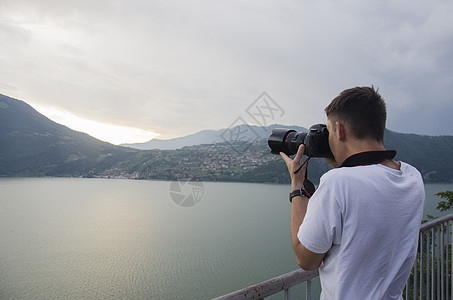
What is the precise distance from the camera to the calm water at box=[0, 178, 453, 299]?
1358cm

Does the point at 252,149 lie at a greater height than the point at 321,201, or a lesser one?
greater

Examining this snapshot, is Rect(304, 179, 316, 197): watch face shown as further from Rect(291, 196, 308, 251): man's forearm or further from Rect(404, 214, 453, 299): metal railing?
Rect(404, 214, 453, 299): metal railing

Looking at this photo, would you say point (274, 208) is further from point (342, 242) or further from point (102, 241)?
point (342, 242)

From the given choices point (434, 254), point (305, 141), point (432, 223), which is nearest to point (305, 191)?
point (305, 141)

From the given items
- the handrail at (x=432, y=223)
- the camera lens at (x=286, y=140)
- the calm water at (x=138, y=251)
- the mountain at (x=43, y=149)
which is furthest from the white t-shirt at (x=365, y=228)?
the mountain at (x=43, y=149)

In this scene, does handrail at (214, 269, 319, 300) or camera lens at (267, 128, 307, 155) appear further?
camera lens at (267, 128, 307, 155)

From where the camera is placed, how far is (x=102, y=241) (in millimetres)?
21062

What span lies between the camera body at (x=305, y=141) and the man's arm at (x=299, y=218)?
0.04m

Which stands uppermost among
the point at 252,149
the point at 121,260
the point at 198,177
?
the point at 252,149

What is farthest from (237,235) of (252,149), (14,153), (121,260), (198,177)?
(14,153)

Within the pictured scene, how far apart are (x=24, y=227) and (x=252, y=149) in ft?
206

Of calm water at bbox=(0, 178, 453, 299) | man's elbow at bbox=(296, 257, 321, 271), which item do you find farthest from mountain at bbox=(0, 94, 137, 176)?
man's elbow at bbox=(296, 257, 321, 271)

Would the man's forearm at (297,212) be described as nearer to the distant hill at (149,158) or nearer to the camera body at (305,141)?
the camera body at (305,141)

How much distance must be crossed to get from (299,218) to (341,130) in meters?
0.27
